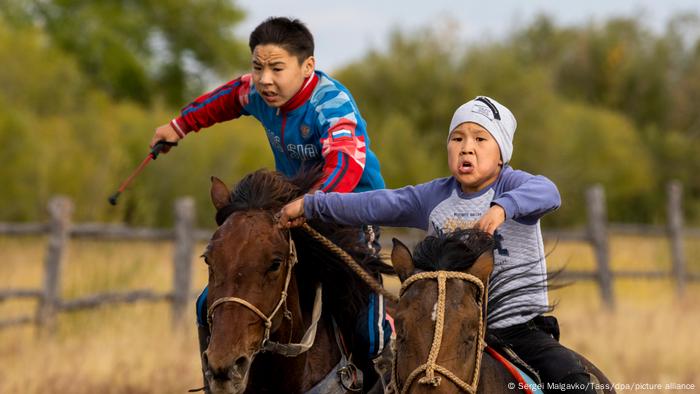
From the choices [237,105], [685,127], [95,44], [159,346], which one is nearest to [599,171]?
[685,127]

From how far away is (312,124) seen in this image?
5.27 metres

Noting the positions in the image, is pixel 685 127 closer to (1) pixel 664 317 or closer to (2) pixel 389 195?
(1) pixel 664 317

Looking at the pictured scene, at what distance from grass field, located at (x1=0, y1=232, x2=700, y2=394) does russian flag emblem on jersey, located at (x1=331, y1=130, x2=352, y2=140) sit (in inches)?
168

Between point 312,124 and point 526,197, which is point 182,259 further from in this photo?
point 526,197

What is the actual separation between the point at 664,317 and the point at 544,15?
45.4 metres

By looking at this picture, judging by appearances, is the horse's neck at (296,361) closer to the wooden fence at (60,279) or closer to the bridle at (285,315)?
the bridle at (285,315)

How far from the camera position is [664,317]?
1445cm

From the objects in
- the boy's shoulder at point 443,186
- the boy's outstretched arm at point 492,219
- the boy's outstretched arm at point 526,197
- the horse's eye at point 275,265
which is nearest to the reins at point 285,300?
the horse's eye at point 275,265

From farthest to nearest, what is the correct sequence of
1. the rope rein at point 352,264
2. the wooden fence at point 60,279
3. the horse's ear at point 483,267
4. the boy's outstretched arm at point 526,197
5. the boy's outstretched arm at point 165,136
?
the wooden fence at point 60,279 < the boy's outstretched arm at point 165,136 < the rope rein at point 352,264 < the boy's outstretched arm at point 526,197 < the horse's ear at point 483,267

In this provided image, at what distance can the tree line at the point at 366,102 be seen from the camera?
24.1 meters

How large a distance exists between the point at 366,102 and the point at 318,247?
26873 millimetres

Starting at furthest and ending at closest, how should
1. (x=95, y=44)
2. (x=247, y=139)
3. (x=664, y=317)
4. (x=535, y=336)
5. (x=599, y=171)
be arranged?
(x=95, y=44), (x=599, y=171), (x=247, y=139), (x=664, y=317), (x=535, y=336)

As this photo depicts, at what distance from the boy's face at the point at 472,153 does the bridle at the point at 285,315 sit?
0.81 m

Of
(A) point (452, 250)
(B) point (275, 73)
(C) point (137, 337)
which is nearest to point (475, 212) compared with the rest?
(A) point (452, 250)
